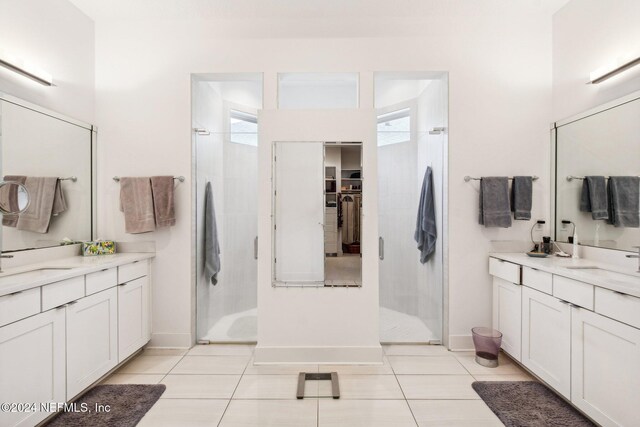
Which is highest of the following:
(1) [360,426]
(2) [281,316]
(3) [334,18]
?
(3) [334,18]

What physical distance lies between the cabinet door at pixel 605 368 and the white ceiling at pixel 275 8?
2612 millimetres

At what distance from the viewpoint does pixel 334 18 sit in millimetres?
2648

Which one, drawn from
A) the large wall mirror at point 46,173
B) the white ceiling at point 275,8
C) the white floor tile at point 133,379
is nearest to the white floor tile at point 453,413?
the white floor tile at point 133,379

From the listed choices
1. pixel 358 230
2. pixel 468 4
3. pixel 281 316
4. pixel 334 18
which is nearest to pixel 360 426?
pixel 281 316

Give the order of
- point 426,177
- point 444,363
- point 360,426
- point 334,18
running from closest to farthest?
point 360,426 → point 444,363 → point 334,18 → point 426,177

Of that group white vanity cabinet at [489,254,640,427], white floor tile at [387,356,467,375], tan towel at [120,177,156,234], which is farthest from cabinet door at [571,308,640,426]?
tan towel at [120,177,156,234]

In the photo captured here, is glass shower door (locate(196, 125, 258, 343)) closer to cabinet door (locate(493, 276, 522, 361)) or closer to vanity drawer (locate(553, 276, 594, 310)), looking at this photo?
cabinet door (locate(493, 276, 522, 361))

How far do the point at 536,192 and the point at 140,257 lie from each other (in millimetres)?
3612

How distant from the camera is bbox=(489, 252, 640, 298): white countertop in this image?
1.52 m

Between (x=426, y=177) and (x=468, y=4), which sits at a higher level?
(x=468, y=4)

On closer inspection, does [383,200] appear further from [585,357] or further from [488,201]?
[585,357]

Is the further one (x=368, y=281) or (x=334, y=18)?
(x=334, y=18)

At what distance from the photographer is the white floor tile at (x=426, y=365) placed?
228 centimetres

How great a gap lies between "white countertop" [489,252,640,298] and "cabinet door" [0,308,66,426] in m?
3.15
